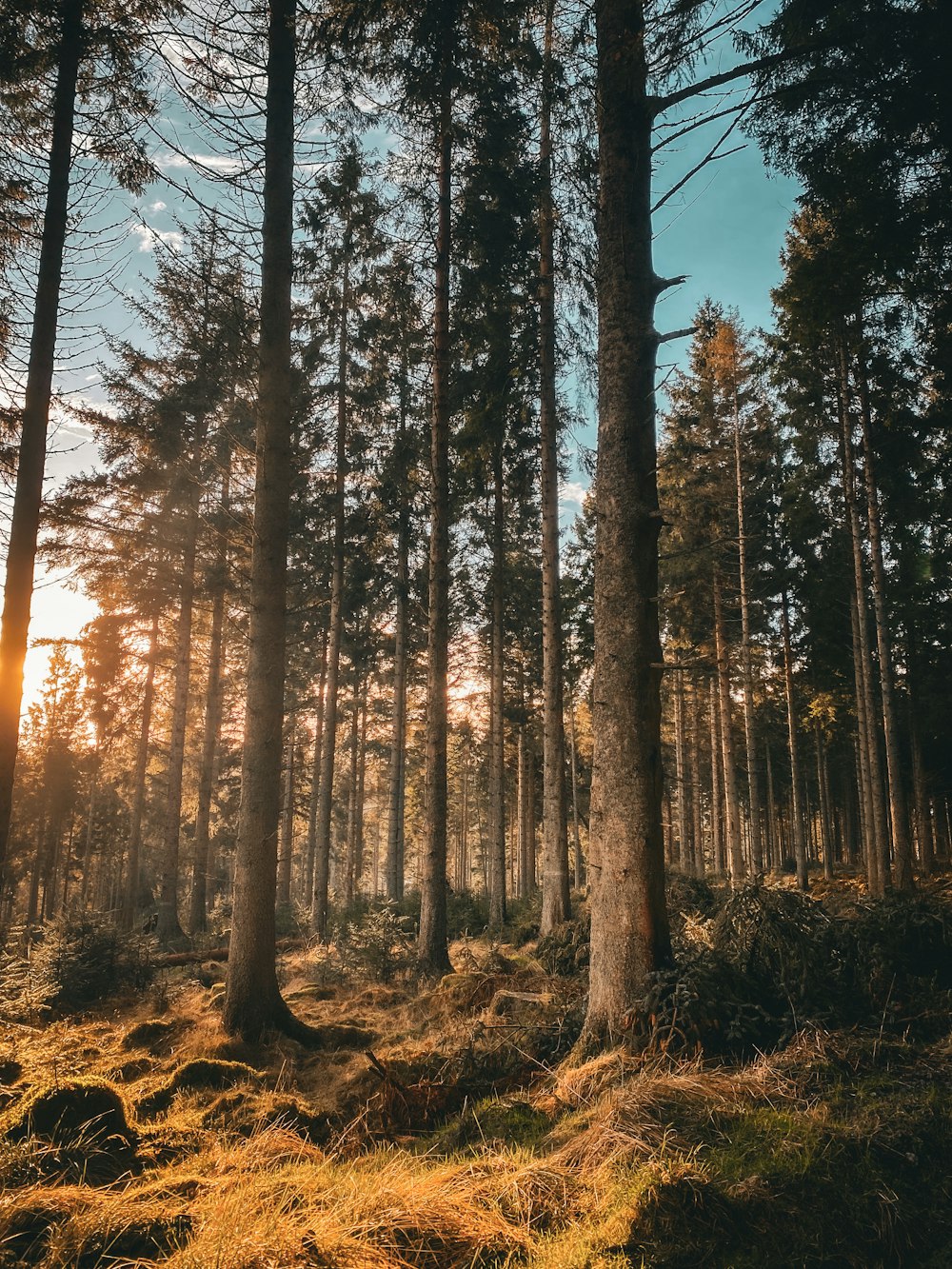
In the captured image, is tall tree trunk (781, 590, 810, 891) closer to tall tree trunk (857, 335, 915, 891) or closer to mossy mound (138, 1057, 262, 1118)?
tall tree trunk (857, 335, 915, 891)

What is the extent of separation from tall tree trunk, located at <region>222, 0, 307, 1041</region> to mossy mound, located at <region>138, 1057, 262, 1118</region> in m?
Answer: 1.27

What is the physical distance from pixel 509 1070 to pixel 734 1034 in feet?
5.80

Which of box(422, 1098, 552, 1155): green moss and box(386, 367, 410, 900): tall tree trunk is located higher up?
box(386, 367, 410, 900): tall tree trunk

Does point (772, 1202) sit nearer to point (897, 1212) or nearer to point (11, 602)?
point (897, 1212)

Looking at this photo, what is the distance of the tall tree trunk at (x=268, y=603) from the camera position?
6602 mm

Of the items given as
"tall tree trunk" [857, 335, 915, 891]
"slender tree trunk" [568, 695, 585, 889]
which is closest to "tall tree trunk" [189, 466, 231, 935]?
"slender tree trunk" [568, 695, 585, 889]

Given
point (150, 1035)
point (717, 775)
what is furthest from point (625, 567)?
point (717, 775)

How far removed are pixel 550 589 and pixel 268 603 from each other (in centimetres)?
656

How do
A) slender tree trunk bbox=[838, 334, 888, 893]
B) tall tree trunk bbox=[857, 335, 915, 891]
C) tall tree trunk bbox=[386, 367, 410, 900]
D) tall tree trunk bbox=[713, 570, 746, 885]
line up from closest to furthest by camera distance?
tall tree trunk bbox=[857, 335, 915, 891], slender tree trunk bbox=[838, 334, 888, 893], tall tree trunk bbox=[386, 367, 410, 900], tall tree trunk bbox=[713, 570, 746, 885]

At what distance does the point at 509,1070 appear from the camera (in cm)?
488

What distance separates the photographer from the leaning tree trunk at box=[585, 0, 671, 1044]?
4840 millimetres

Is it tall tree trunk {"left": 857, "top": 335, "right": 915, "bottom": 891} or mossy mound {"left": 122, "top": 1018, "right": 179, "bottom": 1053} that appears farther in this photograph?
tall tree trunk {"left": 857, "top": 335, "right": 915, "bottom": 891}

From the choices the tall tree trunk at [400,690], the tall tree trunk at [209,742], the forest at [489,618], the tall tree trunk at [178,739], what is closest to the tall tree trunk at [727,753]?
the forest at [489,618]

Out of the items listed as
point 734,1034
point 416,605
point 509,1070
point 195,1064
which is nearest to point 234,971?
point 195,1064
